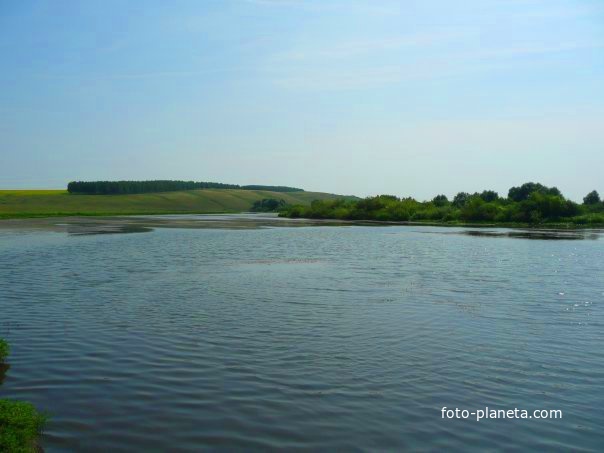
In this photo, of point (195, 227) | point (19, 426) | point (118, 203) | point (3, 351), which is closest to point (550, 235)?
point (195, 227)

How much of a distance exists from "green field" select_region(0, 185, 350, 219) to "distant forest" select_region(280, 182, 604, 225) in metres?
40.7

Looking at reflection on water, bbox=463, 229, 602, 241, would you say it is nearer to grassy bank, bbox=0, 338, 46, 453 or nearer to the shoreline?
the shoreline

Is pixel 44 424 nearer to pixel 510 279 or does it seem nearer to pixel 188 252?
pixel 510 279

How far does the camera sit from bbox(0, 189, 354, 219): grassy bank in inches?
4680

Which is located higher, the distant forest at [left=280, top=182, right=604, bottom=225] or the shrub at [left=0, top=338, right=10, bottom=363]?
the distant forest at [left=280, top=182, right=604, bottom=225]

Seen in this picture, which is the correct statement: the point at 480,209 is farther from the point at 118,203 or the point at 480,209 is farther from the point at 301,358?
the point at 118,203

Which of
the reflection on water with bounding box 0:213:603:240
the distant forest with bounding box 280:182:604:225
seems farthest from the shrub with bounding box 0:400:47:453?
the distant forest with bounding box 280:182:604:225

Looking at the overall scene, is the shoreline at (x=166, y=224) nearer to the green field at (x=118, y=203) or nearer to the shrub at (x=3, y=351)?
the green field at (x=118, y=203)

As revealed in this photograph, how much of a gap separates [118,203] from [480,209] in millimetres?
98459

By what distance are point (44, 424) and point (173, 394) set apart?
6.95 feet

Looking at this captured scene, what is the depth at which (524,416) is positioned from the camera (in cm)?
882

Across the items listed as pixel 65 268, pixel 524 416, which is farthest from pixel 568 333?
pixel 65 268

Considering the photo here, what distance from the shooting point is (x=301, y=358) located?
465 inches

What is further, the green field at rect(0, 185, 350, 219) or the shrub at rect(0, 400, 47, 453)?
the green field at rect(0, 185, 350, 219)
